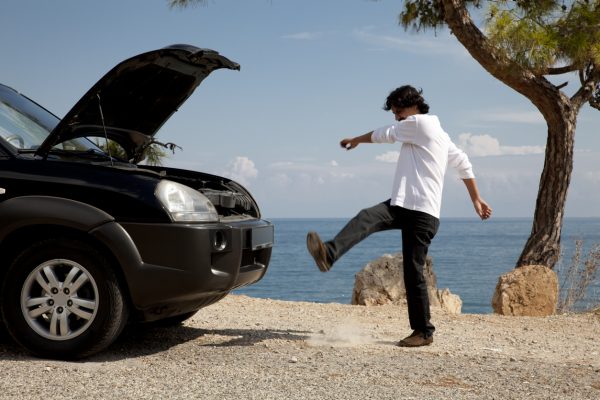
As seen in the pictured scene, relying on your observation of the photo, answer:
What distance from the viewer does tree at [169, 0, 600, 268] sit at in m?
11.2

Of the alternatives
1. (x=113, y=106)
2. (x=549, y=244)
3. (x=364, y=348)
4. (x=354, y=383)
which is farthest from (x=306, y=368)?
(x=549, y=244)

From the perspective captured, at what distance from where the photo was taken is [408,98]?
18.9 feet

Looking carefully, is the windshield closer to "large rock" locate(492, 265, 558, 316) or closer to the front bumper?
the front bumper

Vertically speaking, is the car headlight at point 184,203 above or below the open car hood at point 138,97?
below

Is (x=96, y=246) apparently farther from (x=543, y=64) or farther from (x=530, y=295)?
(x=543, y=64)

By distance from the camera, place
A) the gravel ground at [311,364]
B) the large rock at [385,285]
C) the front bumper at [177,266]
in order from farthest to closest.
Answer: the large rock at [385,285], the front bumper at [177,266], the gravel ground at [311,364]

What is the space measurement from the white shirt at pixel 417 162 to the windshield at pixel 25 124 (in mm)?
2275

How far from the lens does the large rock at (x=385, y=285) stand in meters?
9.04

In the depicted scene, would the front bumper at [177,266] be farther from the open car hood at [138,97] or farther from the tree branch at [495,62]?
the tree branch at [495,62]

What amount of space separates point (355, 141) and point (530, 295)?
4.52 metres

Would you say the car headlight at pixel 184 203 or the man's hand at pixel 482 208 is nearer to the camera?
the car headlight at pixel 184 203

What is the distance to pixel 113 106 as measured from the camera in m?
5.66

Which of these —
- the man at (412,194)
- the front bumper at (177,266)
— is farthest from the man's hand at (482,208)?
the front bumper at (177,266)

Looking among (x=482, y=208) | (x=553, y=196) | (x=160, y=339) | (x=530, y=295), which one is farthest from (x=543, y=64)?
(x=160, y=339)
